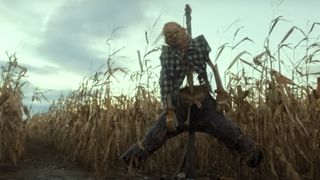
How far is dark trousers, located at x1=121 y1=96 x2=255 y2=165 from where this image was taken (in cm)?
523

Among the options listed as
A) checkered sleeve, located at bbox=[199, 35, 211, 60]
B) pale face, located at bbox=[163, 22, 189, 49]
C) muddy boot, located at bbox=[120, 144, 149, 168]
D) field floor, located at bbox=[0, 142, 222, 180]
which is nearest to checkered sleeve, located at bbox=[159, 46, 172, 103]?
pale face, located at bbox=[163, 22, 189, 49]

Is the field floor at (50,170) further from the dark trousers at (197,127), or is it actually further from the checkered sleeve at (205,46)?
the checkered sleeve at (205,46)

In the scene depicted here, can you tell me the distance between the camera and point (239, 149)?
5234mm

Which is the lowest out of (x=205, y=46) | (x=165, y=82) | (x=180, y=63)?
(x=165, y=82)

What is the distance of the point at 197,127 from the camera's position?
211 inches

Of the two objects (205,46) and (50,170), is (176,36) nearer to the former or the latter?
(205,46)

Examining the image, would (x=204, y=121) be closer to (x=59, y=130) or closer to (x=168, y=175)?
(x=168, y=175)

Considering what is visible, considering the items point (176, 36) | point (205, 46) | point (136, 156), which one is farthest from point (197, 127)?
point (176, 36)

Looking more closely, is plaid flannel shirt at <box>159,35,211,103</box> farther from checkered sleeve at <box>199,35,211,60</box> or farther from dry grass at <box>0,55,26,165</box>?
dry grass at <box>0,55,26,165</box>

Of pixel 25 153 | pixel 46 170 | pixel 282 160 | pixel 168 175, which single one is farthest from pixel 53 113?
pixel 282 160

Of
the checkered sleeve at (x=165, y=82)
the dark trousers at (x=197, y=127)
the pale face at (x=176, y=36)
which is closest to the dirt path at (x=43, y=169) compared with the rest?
the dark trousers at (x=197, y=127)

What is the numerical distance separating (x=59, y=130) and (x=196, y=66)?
3.14 meters

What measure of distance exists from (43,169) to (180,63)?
220 centimetres

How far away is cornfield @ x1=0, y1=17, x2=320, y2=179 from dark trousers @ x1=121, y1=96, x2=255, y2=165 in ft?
1.21
